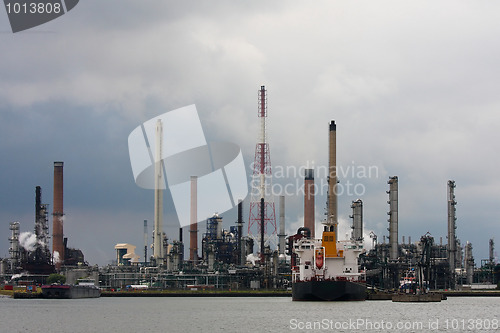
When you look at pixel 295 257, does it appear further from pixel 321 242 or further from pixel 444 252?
pixel 444 252

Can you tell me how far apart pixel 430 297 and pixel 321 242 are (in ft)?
55.7

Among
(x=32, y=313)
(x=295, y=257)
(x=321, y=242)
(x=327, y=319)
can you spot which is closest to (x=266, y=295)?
(x=295, y=257)

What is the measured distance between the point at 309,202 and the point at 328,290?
7864cm

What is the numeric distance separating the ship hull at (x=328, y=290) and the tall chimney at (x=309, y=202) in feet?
226

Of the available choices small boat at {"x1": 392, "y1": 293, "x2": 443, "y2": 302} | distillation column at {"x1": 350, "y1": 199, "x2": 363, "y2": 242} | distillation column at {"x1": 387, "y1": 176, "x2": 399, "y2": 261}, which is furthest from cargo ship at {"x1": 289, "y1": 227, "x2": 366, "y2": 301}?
distillation column at {"x1": 350, "y1": 199, "x2": 363, "y2": 242}

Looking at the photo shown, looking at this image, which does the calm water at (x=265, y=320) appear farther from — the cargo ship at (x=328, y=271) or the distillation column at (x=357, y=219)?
the distillation column at (x=357, y=219)

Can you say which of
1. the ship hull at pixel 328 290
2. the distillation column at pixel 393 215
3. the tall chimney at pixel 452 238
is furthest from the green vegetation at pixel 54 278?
the ship hull at pixel 328 290

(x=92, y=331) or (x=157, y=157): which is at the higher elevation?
(x=157, y=157)

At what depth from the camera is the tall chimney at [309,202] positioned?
607ft

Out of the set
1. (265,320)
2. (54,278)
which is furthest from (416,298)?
(54,278)

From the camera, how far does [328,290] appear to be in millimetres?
108562

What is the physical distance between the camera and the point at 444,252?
188125 millimetres

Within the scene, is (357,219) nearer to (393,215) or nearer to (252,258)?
(393,215)

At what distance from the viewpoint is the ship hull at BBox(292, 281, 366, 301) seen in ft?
357
